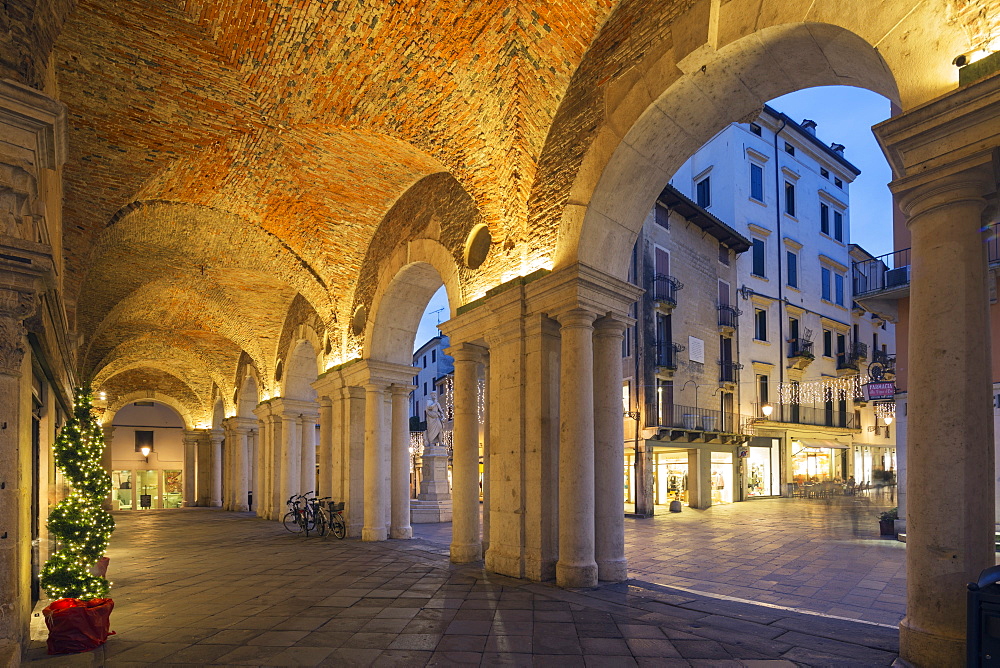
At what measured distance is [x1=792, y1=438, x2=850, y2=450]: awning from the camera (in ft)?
90.6

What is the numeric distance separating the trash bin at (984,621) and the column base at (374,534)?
10534 millimetres

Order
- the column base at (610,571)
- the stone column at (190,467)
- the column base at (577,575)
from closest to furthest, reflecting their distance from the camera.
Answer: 1. the column base at (577,575)
2. the column base at (610,571)
3. the stone column at (190,467)

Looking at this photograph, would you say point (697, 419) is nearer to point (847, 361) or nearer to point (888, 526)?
point (888, 526)

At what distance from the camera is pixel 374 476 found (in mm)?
12711

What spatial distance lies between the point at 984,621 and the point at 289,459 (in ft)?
56.2

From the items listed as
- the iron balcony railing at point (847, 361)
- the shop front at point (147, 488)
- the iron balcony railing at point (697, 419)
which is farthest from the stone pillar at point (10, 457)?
the iron balcony railing at point (847, 361)

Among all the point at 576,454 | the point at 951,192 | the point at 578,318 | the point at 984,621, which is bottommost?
the point at 984,621

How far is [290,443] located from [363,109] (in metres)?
11.8

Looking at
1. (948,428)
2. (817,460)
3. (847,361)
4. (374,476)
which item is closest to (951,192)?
(948,428)

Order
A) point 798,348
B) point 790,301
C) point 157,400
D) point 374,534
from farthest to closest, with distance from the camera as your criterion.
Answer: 1. point 157,400
2. point 790,301
3. point 798,348
4. point 374,534

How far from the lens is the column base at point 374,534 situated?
12680 mm

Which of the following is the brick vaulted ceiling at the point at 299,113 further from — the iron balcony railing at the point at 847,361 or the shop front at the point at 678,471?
the iron balcony railing at the point at 847,361

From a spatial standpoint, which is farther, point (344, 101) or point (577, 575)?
point (344, 101)

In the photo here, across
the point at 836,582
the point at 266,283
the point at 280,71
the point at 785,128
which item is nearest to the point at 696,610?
the point at 836,582
